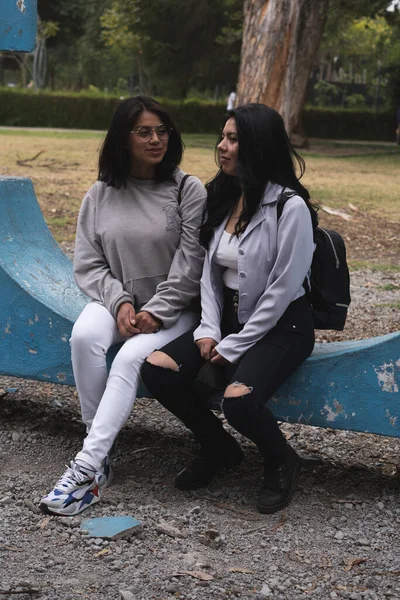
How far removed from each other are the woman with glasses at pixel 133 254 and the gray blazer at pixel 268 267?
0.26 metres

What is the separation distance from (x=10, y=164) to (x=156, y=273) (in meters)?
Result: 12.3

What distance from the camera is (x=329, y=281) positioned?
3.47 metres

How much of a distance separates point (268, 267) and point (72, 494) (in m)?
1.10

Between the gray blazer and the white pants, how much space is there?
0.24 metres

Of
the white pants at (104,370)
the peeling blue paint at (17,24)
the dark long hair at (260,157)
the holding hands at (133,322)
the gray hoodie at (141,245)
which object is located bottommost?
the white pants at (104,370)

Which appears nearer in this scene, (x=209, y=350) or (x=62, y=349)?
(x=209, y=350)

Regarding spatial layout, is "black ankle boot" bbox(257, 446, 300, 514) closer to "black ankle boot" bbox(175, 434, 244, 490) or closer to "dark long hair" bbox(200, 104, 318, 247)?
"black ankle boot" bbox(175, 434, 244, 490)

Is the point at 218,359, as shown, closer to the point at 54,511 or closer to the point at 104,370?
the point at 104,370

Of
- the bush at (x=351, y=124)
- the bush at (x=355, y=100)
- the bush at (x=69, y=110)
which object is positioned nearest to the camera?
the bush at (x=69, y=110)

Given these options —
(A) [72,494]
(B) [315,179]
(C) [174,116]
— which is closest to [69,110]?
(C) [174,116]

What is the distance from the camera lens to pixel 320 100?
41406 millimetres

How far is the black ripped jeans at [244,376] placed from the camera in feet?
10.8

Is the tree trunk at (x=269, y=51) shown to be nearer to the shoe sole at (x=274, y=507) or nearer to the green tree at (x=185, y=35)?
the shoe sole at (x=274, y=507)

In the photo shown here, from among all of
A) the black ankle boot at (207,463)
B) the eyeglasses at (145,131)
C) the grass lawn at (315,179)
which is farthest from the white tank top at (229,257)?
the grass lawn at (315,179)
